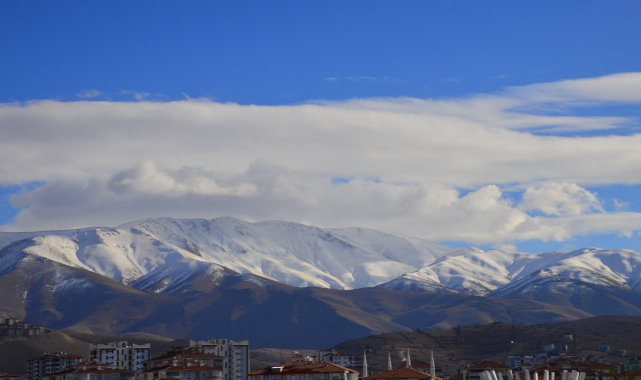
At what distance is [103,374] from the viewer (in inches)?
7303

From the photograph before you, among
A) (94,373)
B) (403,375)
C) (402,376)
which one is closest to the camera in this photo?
(402,376)

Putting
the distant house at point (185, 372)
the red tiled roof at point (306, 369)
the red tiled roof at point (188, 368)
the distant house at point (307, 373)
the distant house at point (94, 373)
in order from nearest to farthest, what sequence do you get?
1. the distant house at point (307, 373)
2. the red tiled roof at point (306, 369)
3. the distant house at point (185, 372)
4. the red tiled roof at point (188, 368)
5. the distant house at point (94, 373)

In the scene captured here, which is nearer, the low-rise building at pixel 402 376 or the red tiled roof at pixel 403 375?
the low-rise building at pixel 402 376

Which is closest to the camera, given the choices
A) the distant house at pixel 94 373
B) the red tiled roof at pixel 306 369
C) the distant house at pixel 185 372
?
the red tiled roof at pixel 306 369

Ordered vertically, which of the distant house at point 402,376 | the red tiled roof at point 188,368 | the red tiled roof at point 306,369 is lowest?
the distant house at point 402,376

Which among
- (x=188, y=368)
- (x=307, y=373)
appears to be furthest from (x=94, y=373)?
(x=307, y=373)

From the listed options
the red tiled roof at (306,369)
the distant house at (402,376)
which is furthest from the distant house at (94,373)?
the distant house at (402,376)

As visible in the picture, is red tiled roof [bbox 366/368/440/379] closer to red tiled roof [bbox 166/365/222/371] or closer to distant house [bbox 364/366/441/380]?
distant house [bbox 364/366/441/380]

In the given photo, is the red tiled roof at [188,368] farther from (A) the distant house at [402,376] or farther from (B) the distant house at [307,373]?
(A) the distant house at [402,376]

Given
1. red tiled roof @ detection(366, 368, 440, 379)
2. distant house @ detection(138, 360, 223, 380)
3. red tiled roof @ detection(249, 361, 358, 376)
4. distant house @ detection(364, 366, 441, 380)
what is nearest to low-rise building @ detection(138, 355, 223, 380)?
distant house @ detection(138, 360, 223, 380)

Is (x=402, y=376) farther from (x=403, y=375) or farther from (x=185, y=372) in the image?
(x=185, y=372)

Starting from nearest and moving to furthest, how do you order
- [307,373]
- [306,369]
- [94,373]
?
[307,373] → [306,369] → [94,373]

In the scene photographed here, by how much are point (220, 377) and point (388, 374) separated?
1265 inches

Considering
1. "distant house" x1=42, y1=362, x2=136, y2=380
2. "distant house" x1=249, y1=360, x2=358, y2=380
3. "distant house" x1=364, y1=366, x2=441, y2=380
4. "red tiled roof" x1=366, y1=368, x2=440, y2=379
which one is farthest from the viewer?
"distant house" x1=42, y1=362, x2=136, y2=380
